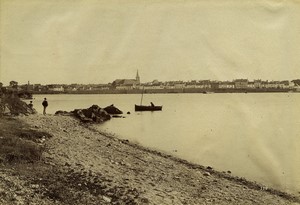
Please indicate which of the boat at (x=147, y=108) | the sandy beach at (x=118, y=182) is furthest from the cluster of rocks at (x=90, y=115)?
the sandy beach at (x=118, y=182)

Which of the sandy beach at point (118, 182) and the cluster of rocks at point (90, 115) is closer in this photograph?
the sandy beach at point (118, 182)

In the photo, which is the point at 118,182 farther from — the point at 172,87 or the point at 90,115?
the point at 172,87

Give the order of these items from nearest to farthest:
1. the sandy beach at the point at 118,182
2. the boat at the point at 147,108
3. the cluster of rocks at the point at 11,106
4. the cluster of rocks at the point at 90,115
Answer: the sandy beach at the point at 118,182, the cluster of rocks at the point at 11,106, the cluster of rocks at the point at 90,115, the boat at the point at 147,108

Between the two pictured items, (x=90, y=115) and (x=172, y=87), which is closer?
(x=90, y=115)

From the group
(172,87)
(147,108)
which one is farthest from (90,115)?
(172,87)

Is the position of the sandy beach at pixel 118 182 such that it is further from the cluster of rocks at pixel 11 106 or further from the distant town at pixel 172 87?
the distant town at pixel 172 87

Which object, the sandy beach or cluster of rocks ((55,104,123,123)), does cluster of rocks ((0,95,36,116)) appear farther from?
the sandy beach

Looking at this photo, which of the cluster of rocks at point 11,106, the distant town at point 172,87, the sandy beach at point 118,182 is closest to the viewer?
the sandy beach at point 118,182

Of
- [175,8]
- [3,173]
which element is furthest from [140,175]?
[175,8]
